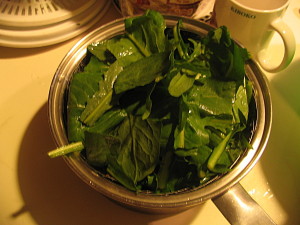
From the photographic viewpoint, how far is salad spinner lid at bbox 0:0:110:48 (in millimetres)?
663

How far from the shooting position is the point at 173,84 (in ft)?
1.43

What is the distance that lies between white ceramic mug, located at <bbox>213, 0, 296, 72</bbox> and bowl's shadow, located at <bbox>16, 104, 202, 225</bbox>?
1.11ft

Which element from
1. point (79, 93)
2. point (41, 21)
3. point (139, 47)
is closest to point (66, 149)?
point (79, 93)

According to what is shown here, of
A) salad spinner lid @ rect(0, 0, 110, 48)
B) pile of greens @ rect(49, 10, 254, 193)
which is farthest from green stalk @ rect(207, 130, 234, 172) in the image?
salad spinner lid @ rect(0, 0, 110, 48)

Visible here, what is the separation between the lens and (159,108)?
1.53ft

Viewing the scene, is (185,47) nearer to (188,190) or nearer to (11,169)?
(188,190)

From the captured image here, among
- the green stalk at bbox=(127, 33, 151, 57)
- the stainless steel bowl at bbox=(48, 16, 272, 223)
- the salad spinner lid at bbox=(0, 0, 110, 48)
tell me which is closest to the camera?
the stainless steel bowl at bbox=(48, 16, 272, 223)

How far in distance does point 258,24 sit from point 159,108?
0.29 meters

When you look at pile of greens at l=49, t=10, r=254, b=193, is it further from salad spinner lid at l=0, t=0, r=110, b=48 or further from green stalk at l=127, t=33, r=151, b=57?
salad spinner lid at l=0, t=0, r=110, b=48

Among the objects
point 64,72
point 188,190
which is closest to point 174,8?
point 64,72

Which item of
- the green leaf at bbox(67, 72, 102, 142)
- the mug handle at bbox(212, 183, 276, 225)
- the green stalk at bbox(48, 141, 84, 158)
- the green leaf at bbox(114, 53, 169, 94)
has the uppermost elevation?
the green leaf at bbox(114, 53, 169, 94)

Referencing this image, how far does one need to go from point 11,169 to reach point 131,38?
1.02ft

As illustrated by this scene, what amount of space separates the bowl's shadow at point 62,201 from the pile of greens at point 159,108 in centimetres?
11

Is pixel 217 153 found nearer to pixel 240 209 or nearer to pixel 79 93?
pixel 240 209
